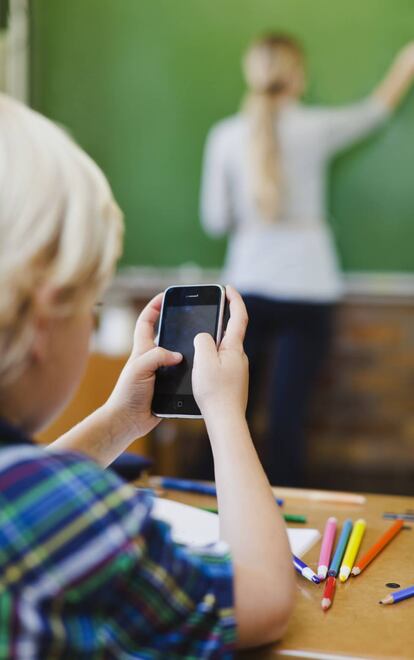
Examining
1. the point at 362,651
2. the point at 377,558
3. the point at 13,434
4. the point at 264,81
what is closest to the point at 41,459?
the point at 13,434

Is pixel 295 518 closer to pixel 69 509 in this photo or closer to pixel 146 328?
pixel 146 328

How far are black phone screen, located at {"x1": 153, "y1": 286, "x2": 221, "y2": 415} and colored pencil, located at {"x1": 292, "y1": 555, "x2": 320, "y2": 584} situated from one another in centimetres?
17

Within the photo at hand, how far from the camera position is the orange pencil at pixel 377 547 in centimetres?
72

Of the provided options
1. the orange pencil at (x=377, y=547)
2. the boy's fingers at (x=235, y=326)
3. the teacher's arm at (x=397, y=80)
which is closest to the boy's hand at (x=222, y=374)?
the boy's fingers at (x=235, y=326)

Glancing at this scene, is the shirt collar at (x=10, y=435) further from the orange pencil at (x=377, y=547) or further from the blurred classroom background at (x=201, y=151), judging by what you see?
the blurred classroom background at (x=201, y=151)

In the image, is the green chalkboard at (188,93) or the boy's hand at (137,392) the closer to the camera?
the boy's hand at (137,392)

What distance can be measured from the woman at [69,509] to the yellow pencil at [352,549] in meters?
0.17

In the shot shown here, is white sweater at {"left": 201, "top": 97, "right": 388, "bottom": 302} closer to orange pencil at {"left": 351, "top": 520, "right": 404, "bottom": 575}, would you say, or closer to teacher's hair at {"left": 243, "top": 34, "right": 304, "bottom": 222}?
teacher's hair at {"left": 243, "top": 34, "right": 304, "bottom": 222}

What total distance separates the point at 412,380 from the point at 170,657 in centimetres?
248

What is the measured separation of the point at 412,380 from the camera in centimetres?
285

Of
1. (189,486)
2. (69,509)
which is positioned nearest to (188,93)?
(189,486)

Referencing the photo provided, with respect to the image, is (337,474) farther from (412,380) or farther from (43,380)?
(43,380)

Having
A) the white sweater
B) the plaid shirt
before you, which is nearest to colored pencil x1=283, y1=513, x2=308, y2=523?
the plaid shirt

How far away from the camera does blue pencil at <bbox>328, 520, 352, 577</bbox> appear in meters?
0.71
